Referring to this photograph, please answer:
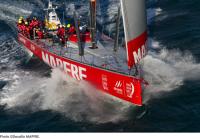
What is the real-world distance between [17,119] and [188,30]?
1235cm

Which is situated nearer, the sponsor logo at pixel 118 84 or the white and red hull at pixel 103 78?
the white and red hull at pixel 103 78

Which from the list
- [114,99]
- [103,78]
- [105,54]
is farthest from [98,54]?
[114,99]

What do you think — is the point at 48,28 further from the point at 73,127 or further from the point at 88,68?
the point at 73,127

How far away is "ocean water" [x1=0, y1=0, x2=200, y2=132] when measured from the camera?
1773cm

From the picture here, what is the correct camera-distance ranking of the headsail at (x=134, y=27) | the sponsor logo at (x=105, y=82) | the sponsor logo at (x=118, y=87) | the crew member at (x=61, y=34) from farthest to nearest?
the crew member at (x=61, y=34), the sponsor logo at (x=105, y=82), the sponsor logo at (x=118, y=87), the headsail at (x=134, y=27)

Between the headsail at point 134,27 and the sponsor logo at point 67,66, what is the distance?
3.79 meters

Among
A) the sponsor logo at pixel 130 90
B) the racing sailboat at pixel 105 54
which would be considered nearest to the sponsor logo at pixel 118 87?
the racing sailboat at pixel 105 54

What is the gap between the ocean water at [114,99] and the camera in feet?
58.2

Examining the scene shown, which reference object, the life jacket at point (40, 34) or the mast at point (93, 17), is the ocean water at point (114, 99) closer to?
the life jacket at point (40, 34)

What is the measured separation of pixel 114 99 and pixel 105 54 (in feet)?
9.14

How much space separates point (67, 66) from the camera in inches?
882

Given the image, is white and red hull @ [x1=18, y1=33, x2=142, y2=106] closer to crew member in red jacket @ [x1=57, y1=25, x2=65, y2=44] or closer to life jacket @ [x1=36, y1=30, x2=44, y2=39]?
crew member in red jacket @ [x1=57, y1=25, x2=65, y2=44]

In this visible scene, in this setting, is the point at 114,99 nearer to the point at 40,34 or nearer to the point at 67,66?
the point at 67,66

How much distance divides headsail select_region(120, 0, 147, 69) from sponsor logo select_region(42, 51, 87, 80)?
12.4 ft
